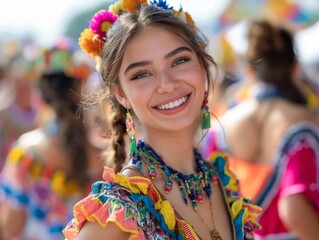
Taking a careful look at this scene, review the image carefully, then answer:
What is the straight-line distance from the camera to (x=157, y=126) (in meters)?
2.32

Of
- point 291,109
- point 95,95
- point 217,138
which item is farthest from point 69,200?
point 95,95

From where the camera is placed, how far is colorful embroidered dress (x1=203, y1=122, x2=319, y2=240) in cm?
382

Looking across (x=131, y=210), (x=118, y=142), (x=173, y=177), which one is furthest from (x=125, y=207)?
(x=118, y=142)

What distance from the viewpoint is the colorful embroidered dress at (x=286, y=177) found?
12.5 ft

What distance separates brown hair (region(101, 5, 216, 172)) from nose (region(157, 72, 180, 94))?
A: 0.54 feet

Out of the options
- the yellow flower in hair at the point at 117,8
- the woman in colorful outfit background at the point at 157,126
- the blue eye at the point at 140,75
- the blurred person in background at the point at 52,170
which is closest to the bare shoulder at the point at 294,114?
the blurred person in background at the point at 52,170

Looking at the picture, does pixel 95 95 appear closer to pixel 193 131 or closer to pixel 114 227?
pixel 193 131

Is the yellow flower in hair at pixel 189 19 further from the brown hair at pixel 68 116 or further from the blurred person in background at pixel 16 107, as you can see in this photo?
the blurred person in background at pixel 16 107

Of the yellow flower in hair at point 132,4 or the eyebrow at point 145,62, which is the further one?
the yellow flower in hair at point 132,4

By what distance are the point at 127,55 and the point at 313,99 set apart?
2.20 metres

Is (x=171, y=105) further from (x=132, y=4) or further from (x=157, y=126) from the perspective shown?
(x=132, y=4)

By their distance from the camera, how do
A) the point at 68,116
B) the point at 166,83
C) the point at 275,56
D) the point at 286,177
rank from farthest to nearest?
1. the point at 68,116
2. the point at 275,56
3. the point at 286,177
4. the point at 166,83

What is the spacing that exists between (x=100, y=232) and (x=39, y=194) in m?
2.39

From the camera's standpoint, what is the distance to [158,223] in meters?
2.16
